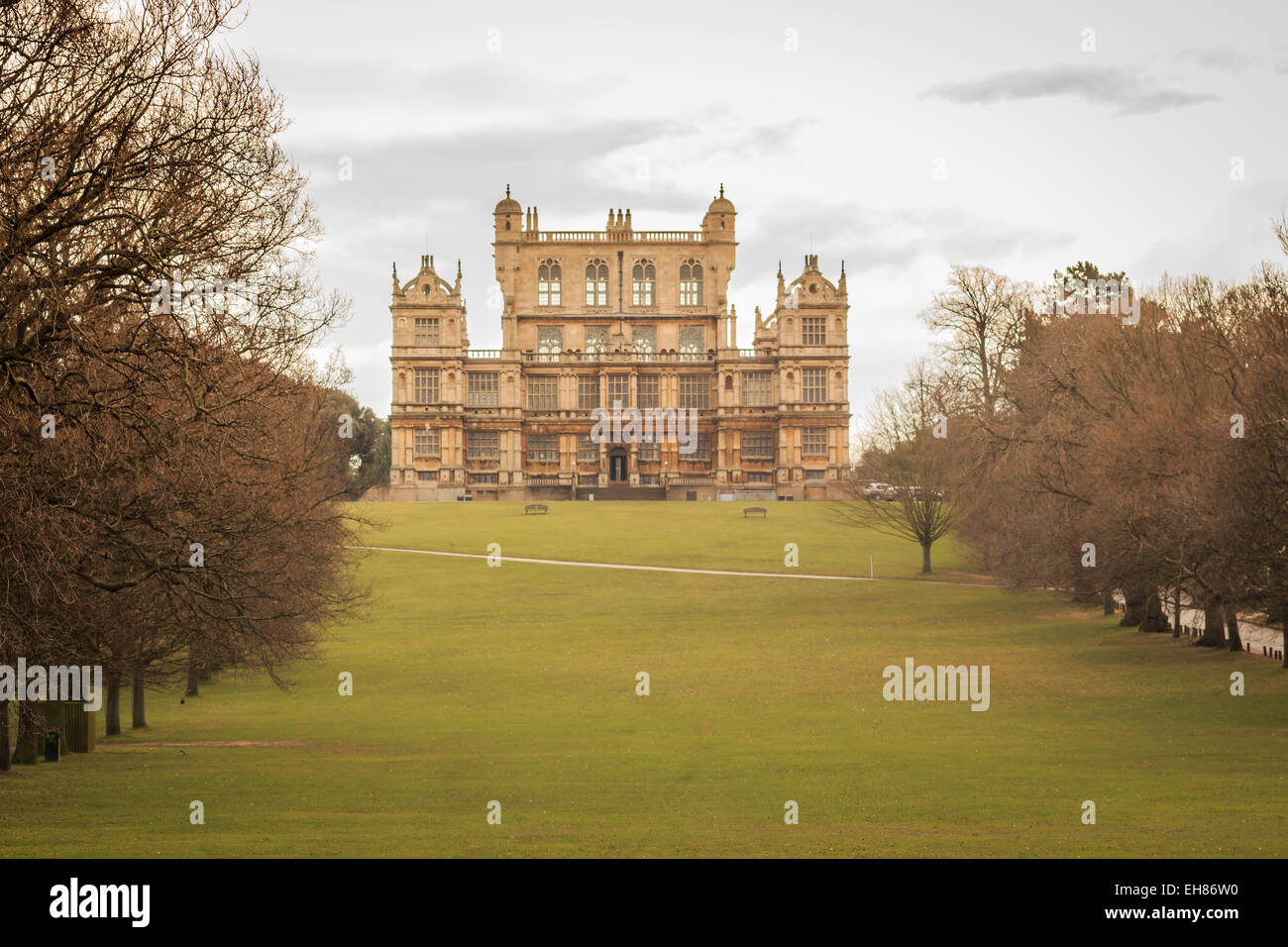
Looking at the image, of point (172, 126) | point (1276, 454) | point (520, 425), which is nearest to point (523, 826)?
point (172, 126)

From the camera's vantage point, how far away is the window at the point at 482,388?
362 ft

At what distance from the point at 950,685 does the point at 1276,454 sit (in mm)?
12137

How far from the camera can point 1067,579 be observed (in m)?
43.8

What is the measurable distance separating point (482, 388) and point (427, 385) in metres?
4.54

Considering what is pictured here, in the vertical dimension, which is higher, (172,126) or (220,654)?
(172,126)

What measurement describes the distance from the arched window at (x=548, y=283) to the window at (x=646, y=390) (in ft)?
39.1

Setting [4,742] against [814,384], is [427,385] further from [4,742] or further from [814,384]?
[4,742]

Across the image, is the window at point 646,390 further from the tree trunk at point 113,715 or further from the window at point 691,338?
the tree trunk at point 113,715

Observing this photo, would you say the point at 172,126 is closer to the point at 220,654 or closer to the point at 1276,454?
the point at 220,654

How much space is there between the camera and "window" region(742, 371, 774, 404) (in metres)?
110

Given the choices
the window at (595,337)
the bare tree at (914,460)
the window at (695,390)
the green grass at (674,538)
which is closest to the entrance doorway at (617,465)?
the window at (695,390)

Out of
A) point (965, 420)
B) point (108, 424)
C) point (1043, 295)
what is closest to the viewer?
point (108, 424)

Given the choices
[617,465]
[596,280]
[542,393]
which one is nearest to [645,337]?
[596,280]

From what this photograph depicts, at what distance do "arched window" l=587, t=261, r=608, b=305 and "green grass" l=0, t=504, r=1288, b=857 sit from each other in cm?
6099
